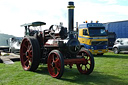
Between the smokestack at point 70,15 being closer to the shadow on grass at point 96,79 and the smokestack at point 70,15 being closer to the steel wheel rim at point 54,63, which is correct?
the steel wheel rim at point 54,63

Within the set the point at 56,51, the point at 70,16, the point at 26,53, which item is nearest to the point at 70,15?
the point at 70,16

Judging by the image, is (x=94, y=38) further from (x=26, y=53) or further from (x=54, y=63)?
(x=54, y=63)

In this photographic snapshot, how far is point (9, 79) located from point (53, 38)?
2.13 metres

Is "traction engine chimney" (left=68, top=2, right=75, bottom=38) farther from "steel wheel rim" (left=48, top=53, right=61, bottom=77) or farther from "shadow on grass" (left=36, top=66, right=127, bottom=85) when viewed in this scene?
"shadow on grass" (left=36, top=66, right=127, bottom=85)

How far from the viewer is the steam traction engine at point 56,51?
6.23 metres

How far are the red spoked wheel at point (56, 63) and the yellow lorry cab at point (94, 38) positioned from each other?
258 inches

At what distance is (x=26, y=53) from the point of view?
7465 millimetres

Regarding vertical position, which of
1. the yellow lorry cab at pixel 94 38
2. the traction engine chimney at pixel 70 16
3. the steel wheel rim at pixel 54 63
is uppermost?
the traction engine chimney at pixel 70 16

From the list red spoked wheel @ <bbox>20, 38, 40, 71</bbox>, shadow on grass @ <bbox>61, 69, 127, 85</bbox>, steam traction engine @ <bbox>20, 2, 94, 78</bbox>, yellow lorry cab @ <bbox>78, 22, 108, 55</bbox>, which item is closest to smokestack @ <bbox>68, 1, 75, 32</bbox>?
steam traction engine @ <bbox>20, 2, 94, 78</bbox>

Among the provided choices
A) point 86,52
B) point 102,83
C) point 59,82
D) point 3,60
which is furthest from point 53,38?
point 3,60

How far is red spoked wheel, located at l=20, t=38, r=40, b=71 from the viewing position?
6.92 meters

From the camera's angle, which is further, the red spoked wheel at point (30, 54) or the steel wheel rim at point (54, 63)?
the red spoked wheel at point (30, 54)

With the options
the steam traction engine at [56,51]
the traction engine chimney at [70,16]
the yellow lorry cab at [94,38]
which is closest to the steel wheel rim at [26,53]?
the steam traction engine at [56,51]

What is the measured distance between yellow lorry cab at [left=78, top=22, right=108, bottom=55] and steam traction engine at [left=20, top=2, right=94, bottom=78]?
5.49m
